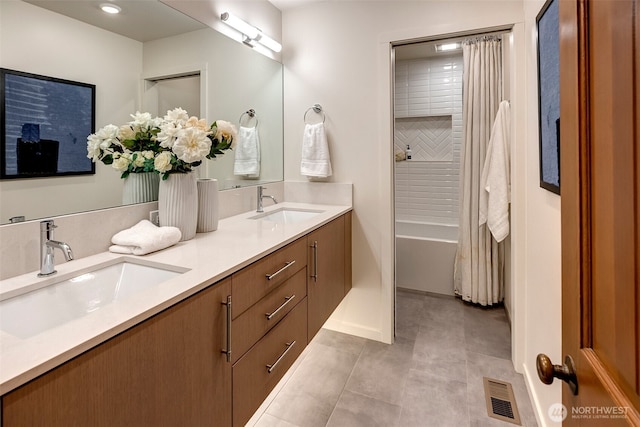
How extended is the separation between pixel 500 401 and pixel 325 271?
1.15 meters

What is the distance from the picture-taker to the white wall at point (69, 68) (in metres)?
1.06

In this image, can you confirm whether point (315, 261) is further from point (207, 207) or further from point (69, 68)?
point (69, 68)

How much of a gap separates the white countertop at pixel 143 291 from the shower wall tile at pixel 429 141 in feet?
7.64

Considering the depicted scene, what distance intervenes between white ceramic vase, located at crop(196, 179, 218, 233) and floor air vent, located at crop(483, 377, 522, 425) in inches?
66.5

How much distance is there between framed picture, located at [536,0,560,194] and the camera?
1.23 meters

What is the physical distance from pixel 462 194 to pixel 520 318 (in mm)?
1215

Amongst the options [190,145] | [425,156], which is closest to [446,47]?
[425,156]

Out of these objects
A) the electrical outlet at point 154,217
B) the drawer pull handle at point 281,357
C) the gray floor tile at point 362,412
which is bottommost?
the gray floor tile at point 362,412

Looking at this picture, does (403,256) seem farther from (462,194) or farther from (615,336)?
(615,336)

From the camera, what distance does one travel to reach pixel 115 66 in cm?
137

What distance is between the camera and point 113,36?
1.36m

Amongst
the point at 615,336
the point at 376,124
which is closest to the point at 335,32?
the point at 376,124

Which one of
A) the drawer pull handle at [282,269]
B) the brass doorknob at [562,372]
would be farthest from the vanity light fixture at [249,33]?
the brass doorknob at [562,372]

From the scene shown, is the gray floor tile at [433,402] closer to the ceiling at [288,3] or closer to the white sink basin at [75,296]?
the white sink basin at [75,296]
